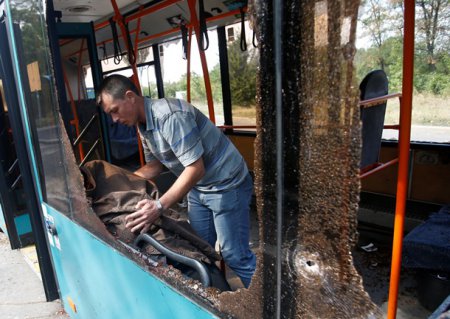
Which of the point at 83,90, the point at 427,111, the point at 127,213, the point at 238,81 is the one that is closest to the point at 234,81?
the point at 238,81

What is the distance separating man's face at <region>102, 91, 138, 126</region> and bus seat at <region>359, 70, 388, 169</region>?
117 centimetres

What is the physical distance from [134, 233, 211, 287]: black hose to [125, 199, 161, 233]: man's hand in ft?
0.18

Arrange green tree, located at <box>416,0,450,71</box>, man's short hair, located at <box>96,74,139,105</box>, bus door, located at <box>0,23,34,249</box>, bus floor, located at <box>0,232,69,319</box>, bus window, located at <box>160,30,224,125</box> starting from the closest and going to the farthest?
man's short hair, located at <box>96,74,139,105</box>
green tree, located at <box>416,0,450,71</box>
bus floor, located at <box>0,232,69,319</box>
bus door, located at <box>0,23,34,249</box>
bus window, located at <box>160,30,224,125</box>

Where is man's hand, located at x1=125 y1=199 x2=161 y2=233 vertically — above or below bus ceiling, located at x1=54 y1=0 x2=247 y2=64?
below

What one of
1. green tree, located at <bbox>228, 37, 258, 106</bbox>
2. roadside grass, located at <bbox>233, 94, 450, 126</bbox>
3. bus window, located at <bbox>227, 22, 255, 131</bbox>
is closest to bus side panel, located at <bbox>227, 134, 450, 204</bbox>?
roadside grass, located at <bbox>233, 94, 450, 126</bbox>

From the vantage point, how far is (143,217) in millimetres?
1658

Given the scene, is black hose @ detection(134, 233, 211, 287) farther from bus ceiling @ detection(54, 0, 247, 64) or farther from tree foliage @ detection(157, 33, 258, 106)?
tree foliage @ detection(157, 33, 258, 106)

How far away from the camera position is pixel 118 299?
159 cm

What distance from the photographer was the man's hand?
166cm

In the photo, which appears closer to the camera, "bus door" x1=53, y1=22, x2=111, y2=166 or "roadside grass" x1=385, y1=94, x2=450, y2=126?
"roadside grass" x1=385, y1=94, x2=450, y2=126

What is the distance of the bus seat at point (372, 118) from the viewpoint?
1348 mm

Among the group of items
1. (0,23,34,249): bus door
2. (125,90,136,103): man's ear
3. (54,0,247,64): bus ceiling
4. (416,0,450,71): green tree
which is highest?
(54,0,247,64): bus ceiling

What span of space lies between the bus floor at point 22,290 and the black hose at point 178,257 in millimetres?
1786

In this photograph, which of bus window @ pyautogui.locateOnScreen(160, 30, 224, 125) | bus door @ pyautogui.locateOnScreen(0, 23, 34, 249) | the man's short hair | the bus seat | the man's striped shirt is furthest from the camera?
bus window @ pyautogui.locateOnScreen(160, 30, 224, 125)
